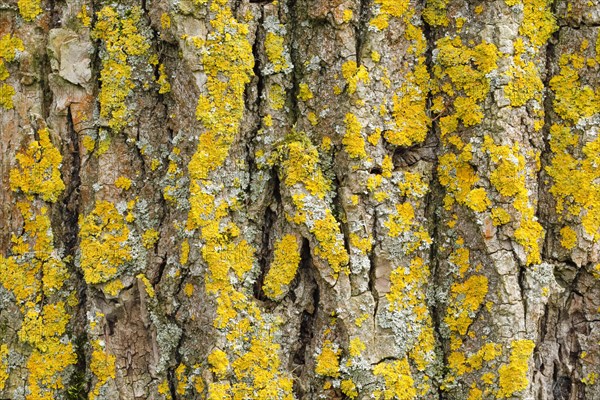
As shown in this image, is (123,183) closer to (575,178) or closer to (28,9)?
(28,9)

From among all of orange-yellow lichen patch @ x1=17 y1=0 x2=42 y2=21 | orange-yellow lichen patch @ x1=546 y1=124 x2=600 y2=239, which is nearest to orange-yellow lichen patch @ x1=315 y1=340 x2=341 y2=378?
orange-yellow lichen patch @ x1=546 y1=124 x2=600 y2=239

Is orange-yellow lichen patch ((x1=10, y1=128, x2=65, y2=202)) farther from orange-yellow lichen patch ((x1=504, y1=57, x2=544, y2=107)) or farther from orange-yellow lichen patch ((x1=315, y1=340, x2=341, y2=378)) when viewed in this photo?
orange-yellow lichen patch ((x1=504, y1=57, x2=544, y2=107))

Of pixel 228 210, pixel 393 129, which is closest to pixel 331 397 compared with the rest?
pixel 228 210

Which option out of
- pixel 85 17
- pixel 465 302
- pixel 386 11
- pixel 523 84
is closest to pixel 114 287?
pixel 85 17

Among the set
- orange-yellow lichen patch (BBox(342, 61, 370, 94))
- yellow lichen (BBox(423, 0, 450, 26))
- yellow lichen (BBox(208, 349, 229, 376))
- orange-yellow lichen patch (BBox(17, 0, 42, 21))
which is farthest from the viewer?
orange-yellow lichen patch (BBox(17, 0, 42, 21))

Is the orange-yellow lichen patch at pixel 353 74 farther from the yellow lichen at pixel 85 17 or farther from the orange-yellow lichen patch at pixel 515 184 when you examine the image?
the yellow lichen at pixel 85 17

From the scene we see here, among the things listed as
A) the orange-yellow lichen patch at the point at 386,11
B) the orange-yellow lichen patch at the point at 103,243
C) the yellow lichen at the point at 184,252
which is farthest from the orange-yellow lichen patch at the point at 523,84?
the orange-yellow lichen patch at the point at 103,243

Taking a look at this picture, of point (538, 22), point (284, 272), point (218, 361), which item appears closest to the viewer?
point (218, 361)
